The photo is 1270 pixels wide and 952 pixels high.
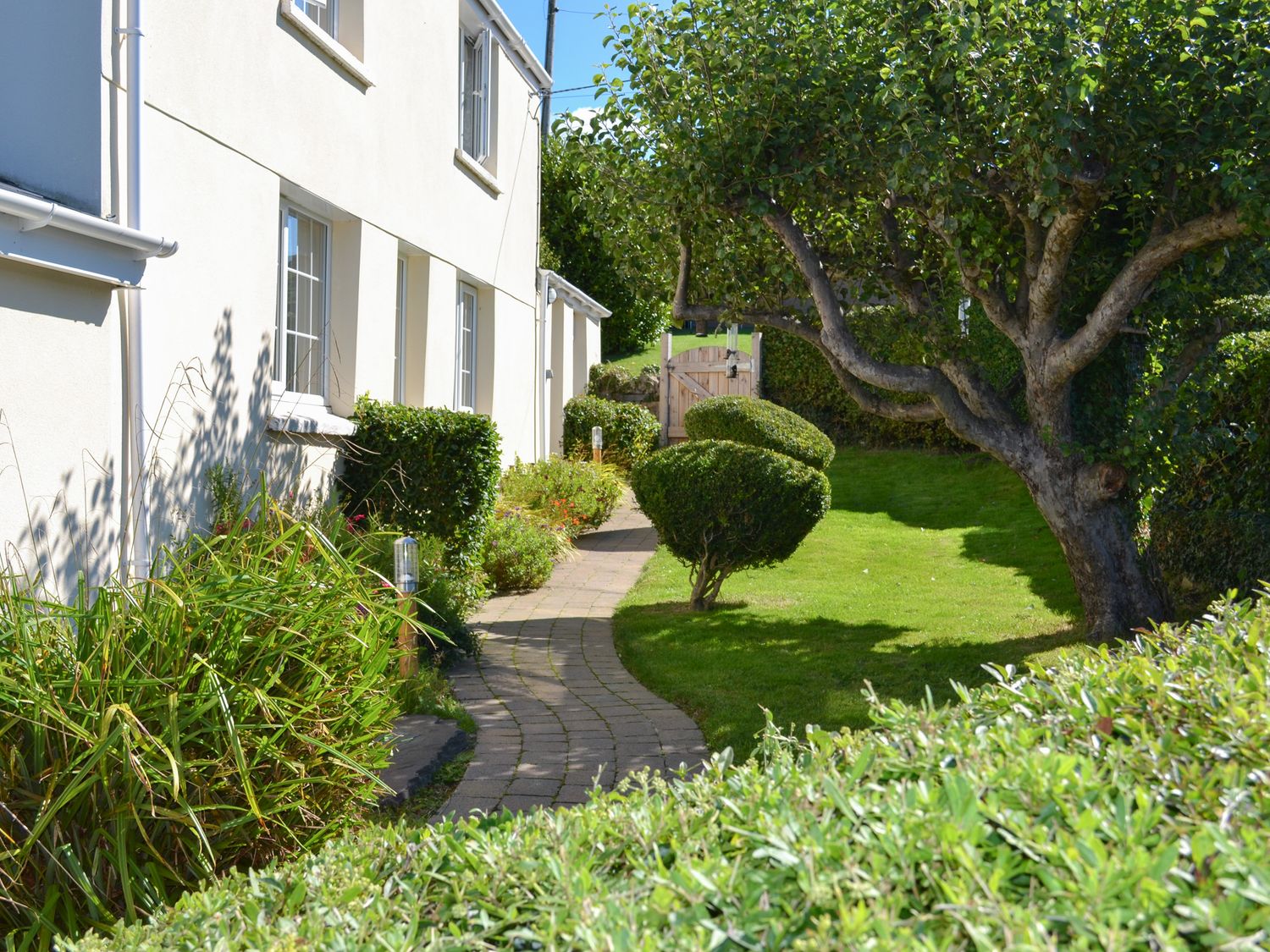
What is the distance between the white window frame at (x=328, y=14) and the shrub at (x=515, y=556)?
4370 mm

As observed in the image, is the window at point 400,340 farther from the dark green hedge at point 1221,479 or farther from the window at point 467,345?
the dark green hedge at point 1221,479

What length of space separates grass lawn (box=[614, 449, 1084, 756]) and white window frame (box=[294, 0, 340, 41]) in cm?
473

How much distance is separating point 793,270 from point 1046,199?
293cm

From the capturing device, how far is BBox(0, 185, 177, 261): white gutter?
4.79 m

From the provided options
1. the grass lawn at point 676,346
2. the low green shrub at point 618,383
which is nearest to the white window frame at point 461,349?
the low green shrub at point 618,383

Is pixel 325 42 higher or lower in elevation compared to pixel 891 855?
higher

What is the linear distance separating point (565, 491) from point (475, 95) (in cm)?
481

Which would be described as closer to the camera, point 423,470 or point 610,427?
point 423,470

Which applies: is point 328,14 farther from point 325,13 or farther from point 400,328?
point 400,328

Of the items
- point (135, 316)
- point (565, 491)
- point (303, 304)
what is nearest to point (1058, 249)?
point (303, 304)

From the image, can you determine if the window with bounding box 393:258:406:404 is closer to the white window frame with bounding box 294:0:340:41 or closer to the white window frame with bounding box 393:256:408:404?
the white window frame with bounding box 393:256:408:404

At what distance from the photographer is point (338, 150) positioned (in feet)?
28.9

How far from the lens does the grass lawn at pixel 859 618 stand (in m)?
7.17

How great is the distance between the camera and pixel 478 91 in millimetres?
12672
